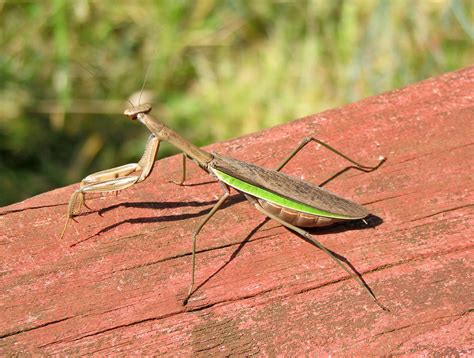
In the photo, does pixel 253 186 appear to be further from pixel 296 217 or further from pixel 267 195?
pixel 296 217

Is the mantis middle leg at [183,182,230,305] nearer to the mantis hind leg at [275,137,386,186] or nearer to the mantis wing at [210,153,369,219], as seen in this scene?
the mantis wing at [210,153,369,219]

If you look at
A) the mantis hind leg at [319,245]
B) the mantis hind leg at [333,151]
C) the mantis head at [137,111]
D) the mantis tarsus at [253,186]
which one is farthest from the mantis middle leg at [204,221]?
the mantis head at [137,111]

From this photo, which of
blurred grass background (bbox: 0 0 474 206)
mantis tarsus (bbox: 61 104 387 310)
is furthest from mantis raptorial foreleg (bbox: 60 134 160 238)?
blurred grass background (bbox: 0 0 474 206)

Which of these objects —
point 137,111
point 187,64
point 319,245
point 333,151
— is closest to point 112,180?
point 137,111

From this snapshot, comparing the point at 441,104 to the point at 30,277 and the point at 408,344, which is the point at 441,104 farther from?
the point at 30,277

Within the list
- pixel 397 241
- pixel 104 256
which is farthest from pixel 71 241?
pixel 397 241

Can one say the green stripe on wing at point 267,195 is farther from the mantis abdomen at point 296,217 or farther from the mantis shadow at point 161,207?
the mantis shadow at point 161,207
